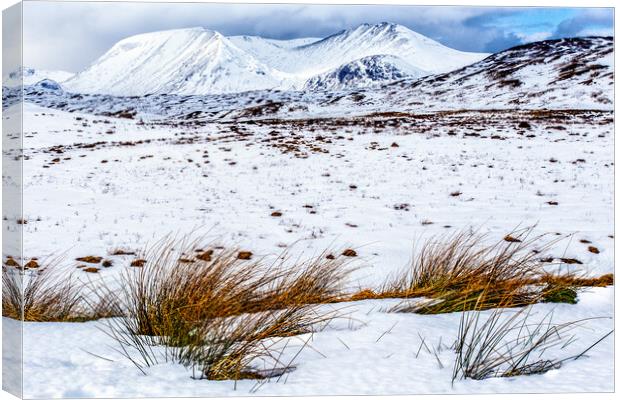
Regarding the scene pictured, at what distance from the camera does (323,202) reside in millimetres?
9469

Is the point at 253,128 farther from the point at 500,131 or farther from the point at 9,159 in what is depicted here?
the point at 9,159

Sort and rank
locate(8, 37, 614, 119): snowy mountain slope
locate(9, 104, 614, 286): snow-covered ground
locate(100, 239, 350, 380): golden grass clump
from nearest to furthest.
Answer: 1. locate(100, 239, 350, 380): golden grass clump
2. locate(9, 104, 614, 286): snow-covered ground
3. locate(8, 37, 614, 119): snowy mountain slope

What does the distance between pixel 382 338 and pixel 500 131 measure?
15456 mm

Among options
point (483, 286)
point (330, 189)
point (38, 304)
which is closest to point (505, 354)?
point (483, 286)

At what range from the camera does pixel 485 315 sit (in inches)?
136

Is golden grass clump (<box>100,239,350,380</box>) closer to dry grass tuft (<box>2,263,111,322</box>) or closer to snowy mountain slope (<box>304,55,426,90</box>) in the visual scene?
dry grass tuft (<box>2,263,111,322</box>)

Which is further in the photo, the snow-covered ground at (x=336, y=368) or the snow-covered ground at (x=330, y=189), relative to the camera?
the snow-covered ground at (x=330, y=189)

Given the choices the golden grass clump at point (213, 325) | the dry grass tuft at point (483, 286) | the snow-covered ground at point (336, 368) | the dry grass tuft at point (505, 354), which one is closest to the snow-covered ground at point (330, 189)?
the dry grass tuft at point (483, 286)

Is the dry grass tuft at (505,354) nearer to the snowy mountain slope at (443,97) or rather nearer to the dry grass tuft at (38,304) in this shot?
the dry grass tuft at (38,304)

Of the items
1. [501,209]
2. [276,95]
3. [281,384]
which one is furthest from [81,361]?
[276,95]

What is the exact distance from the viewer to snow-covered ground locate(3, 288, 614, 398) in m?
2.84

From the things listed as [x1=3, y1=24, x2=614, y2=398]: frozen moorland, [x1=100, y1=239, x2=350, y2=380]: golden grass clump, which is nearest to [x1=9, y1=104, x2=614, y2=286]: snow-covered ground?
[x1=3, y1=24, x2=614, y2=398]: frozen moorland

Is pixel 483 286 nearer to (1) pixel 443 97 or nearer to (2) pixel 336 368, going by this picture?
(2) pixel 336 368

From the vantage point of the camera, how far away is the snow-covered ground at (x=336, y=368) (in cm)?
284
